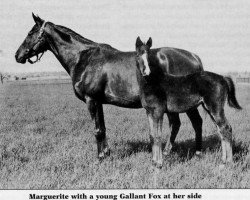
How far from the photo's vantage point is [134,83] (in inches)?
229

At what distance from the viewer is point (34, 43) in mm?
6492

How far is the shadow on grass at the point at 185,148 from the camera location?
6.04m

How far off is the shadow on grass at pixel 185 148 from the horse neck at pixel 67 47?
1958 millimetres

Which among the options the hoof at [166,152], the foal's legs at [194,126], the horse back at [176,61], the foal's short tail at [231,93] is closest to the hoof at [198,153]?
the foal's legs at [194,126]

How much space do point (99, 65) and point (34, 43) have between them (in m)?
1.47

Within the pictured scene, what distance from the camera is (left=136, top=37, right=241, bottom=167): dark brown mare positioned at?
5066 mm

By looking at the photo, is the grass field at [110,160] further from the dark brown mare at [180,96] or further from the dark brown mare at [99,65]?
the dark brown mare at [99,65]

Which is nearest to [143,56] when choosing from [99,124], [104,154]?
[99,124]

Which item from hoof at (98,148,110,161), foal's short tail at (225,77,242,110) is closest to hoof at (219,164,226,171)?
foal's short tail at (225,77,242,110)

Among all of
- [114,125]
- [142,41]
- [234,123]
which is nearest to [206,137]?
[234,123]

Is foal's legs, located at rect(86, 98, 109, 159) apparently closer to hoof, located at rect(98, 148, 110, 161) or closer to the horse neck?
hoof, located at rect(98, 148, 110, 161)

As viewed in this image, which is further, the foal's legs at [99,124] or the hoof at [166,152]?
the hoof at [166,152]

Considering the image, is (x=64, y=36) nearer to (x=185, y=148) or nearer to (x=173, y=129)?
(x=173, y=129)

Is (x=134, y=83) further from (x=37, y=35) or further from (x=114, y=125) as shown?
(x=114, y=125)
